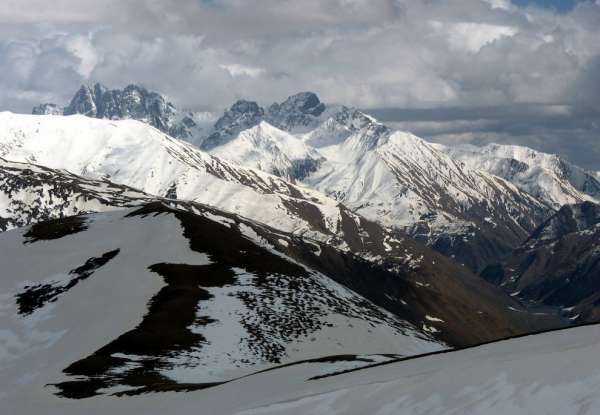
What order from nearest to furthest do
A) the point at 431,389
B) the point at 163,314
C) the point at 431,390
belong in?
the point at 431,390 → the point at 431,389 → the point at 163,314

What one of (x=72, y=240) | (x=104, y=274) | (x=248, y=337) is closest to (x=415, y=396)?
(x=248, y=337)

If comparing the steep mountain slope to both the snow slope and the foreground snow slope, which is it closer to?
the snow slope

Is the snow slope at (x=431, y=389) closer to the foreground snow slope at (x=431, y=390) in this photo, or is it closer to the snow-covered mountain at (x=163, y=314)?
the foreground snow slope at (x=431, y=390)

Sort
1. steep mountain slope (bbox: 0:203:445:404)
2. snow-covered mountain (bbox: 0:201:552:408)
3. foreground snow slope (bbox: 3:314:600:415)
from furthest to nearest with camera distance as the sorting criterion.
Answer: steep mountain slope (bbox: 0:203:445:404)
snow-covered mountain (bbox: 0:201:552:408)
foreground snow slope (bbox: 3:314:600:415)

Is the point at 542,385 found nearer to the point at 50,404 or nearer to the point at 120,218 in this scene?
the point at 50,404

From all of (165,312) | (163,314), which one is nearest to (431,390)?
(163,314)

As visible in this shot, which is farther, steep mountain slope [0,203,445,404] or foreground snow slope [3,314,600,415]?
steep mountain slope [0,203,445,404]

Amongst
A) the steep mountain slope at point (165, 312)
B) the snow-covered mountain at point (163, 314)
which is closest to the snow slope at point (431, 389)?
the snow-covered mountain at point (163, 314)

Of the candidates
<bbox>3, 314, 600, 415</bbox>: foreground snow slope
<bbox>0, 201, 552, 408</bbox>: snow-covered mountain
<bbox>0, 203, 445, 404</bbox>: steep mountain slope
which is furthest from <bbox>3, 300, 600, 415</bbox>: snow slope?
<bbox>0, 203, 445, 404</bbox>: steep mountain slope

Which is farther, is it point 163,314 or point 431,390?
point 163,314

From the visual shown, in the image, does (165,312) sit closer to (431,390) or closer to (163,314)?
(163,314)
